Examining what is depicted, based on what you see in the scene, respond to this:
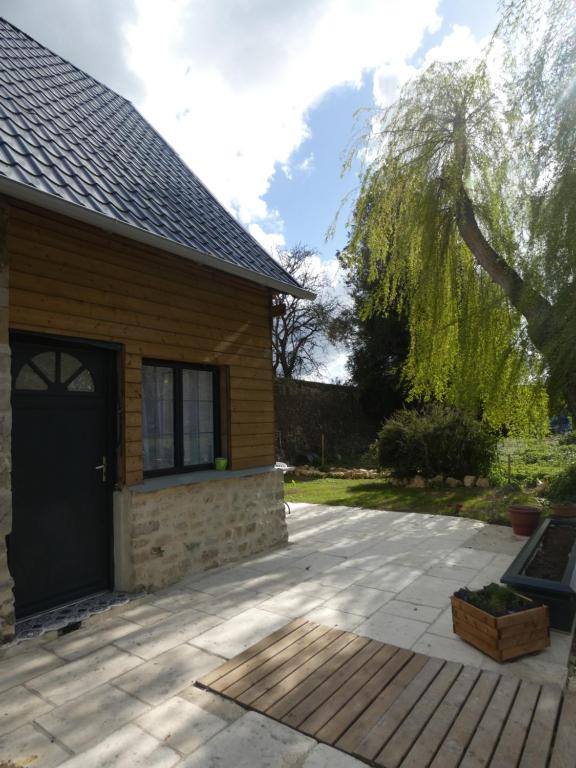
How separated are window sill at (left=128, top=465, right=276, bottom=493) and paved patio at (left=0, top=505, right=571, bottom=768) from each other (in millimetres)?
957

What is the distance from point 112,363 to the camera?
4301 millimetres

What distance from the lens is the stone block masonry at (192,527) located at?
13.6 ft

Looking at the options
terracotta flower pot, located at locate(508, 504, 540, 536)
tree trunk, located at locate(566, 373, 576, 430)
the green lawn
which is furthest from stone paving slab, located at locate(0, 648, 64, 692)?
the green lawn

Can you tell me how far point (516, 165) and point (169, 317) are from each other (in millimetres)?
4061

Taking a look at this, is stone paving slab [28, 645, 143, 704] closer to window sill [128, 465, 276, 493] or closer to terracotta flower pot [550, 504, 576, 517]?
window sill [128, 465, 276, 493]

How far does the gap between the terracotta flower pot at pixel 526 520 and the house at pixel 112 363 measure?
2.98 meters

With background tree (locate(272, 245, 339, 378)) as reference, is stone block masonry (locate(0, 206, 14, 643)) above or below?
below

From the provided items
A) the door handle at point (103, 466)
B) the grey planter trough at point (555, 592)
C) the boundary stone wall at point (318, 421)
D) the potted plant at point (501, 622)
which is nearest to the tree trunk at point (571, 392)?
the grey planter trough at point (555, 592)

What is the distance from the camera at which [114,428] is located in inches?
167

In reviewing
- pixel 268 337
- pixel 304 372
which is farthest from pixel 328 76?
pixel 304 372

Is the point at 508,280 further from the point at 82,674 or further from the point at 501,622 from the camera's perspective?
the point at 82,674

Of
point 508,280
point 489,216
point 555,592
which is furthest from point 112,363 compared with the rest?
point 489,216

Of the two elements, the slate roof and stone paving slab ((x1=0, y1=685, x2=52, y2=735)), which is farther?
the slate roof

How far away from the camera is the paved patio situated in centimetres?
224
